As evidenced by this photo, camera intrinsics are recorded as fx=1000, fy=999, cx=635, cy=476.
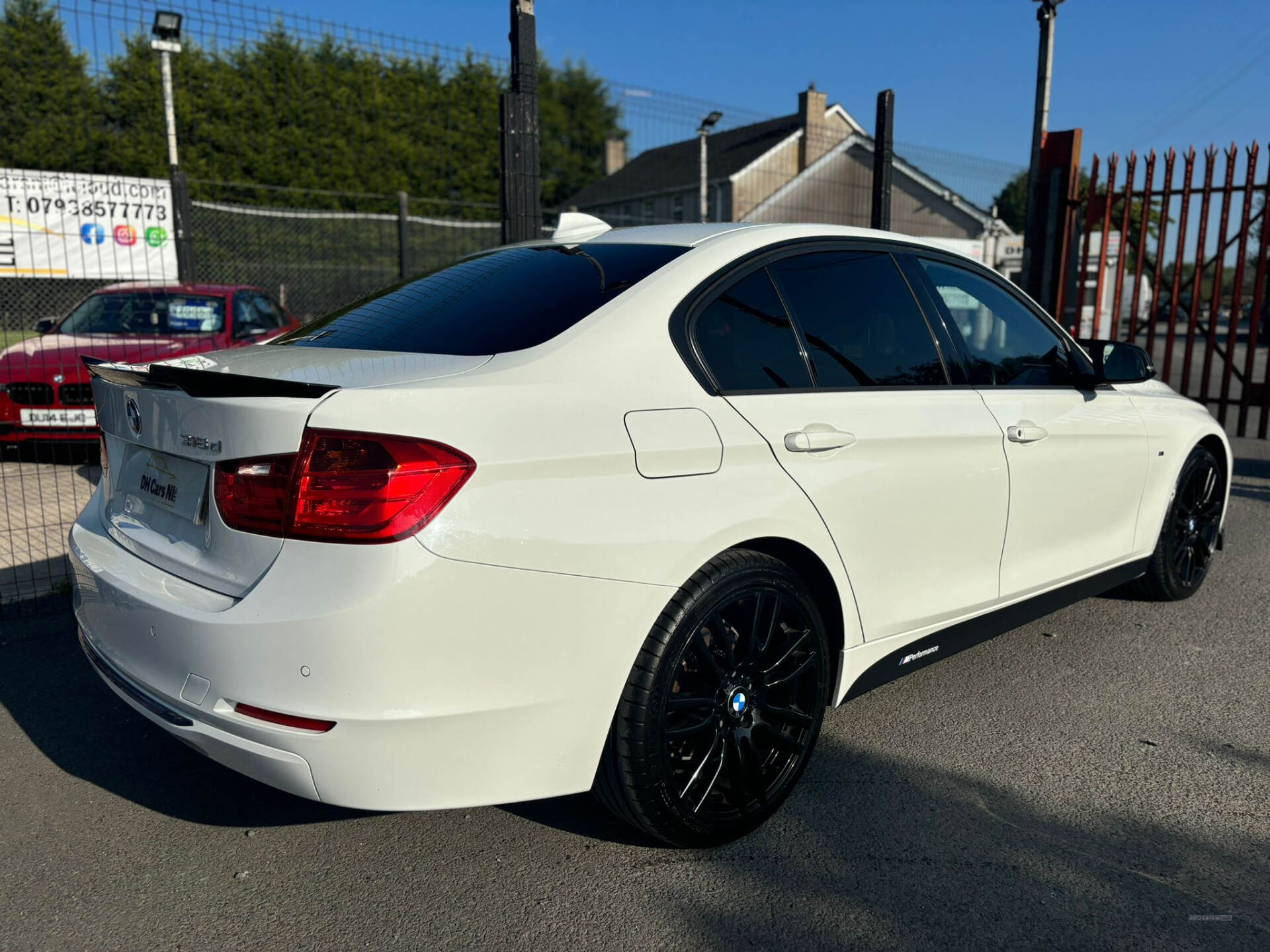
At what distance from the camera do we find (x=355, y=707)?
205cm

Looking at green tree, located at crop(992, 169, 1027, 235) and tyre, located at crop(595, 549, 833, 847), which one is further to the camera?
green tree, located at crop(992, 169, 1027, 235)

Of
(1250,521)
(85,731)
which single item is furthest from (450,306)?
(1250,521)

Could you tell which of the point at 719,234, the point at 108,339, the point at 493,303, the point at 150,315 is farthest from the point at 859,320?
the point at 150,315

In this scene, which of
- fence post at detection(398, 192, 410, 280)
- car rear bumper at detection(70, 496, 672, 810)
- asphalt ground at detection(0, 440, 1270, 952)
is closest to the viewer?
car rear bumper at detection(70, 496, 672, 810)

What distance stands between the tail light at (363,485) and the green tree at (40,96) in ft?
35.8

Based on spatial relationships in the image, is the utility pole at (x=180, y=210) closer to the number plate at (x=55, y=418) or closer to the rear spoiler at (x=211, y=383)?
the number plate at (x=55, y=418)

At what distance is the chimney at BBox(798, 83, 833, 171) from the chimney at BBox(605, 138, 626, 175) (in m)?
18.8

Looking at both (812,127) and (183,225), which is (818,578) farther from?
(812,127)

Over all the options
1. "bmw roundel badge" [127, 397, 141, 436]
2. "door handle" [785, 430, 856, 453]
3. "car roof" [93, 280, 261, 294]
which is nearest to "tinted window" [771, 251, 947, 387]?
"door handle" [785, 430, 856, 453]

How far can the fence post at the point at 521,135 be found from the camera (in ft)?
17.7

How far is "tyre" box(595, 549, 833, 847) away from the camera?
2371 mm

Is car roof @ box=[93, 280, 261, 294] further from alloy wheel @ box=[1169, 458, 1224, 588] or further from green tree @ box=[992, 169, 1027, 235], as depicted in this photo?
green tree @ box=[992, 169, 1027, 235]

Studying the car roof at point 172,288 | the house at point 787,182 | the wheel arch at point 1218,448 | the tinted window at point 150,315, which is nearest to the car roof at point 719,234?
the wheel arch at point 1218,448

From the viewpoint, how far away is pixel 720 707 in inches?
101
